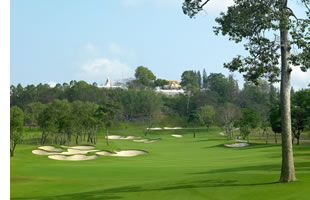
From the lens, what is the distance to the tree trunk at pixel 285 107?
556 inches

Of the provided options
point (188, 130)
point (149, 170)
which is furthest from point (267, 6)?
point (188, 130)

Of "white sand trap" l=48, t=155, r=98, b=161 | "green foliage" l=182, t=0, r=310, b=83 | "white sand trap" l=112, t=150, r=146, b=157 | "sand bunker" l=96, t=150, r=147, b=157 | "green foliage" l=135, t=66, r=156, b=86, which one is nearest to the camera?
"green foliage" l=182, t=0, r=310, b=83

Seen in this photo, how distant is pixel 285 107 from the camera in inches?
573

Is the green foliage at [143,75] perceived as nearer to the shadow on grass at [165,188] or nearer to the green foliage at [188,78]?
the green foliage at [188,78]

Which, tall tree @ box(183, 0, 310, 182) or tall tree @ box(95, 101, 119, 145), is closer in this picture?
tall tree @ box(183, 0, 310, 182)

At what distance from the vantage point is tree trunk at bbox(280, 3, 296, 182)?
14133 mm

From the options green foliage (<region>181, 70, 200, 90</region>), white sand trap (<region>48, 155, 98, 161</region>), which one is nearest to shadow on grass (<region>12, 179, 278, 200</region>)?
white sand trap (<region>48, 155, 98, 161</region>)

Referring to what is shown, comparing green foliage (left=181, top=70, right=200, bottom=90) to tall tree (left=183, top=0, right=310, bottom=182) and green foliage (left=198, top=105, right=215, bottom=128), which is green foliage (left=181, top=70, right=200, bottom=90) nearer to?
green foliage (left=198, top=105, right=215, bottom=128)

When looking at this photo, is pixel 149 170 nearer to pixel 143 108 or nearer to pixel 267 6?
pixel 267 6

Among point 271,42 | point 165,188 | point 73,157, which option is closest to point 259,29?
point 271,42

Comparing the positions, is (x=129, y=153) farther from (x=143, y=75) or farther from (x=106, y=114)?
(x=143, y=75)
